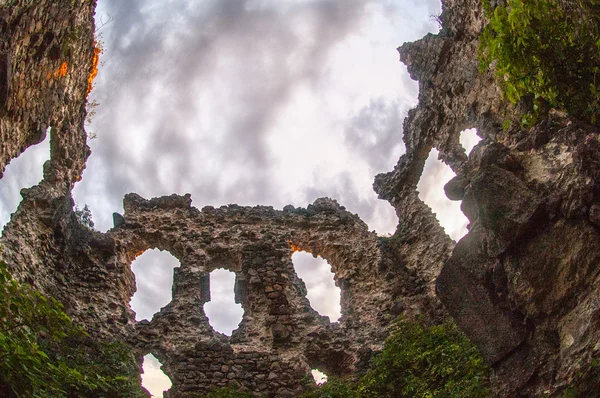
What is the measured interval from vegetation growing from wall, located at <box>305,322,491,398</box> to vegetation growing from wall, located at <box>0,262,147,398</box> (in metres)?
3.36

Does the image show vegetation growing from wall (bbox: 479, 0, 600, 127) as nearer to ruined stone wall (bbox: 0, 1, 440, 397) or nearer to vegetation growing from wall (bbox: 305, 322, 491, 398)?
vegetation growing from wall (bbox: 305, 322, 491, 398)

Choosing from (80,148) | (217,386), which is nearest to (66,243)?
(80,148)

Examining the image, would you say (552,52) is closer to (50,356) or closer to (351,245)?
(50,356)

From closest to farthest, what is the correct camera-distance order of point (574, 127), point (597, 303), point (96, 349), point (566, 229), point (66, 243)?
point (597, 303) → point (566, 229) → point (574, 127) → point (96, 349) → point (66, 243)

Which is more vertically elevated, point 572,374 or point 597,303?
point 597,303

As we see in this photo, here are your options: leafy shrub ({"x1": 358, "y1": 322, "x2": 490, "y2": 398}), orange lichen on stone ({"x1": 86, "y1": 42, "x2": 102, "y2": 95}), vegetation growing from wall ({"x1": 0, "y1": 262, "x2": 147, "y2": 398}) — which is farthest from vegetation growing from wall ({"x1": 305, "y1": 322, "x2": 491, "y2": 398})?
orange lichen on stone ({"x1": 86, "y1": 42, "x2": 102, "y2": 95})

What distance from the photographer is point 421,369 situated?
7637 mm

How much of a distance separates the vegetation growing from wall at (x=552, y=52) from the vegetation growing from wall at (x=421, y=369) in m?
3.39

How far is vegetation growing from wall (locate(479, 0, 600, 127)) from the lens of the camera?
4555 millimetres

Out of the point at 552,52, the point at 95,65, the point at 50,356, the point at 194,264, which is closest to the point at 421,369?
the point at 552,52

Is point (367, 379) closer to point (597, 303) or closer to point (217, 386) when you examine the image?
point (217, 386)

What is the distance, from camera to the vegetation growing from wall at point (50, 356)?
4.07m

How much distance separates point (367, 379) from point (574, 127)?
17.5 ft

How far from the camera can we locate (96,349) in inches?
337
